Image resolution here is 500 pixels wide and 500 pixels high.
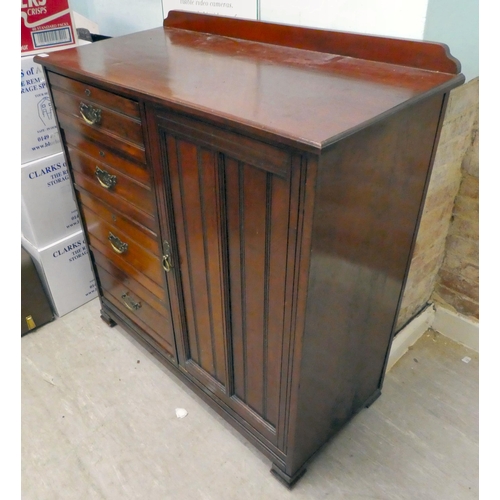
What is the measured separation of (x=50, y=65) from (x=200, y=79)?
47cm

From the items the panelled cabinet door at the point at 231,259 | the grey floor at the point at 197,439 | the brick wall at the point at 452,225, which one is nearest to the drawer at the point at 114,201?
the panelled cabinet door at the point at 231,259

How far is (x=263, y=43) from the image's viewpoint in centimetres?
118

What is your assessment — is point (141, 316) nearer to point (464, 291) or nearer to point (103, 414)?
point (103, 414)

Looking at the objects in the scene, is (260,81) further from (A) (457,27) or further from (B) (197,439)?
(B) (197,439)

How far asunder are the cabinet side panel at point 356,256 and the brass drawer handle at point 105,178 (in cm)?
67

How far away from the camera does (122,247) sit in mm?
1348

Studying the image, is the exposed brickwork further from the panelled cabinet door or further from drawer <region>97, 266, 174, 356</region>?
drawer <region>97, 266, 174, 356</region>

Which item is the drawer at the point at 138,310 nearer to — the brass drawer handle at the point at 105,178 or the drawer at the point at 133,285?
the drawer at the point at 133,285

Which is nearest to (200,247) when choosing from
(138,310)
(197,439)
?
(138,310)

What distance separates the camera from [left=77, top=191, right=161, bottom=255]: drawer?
1206 millimetres

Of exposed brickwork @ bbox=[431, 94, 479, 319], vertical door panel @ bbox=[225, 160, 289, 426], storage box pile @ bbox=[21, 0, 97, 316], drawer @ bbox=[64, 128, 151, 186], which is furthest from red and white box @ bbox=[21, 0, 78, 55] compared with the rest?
exposed brickwork @ bbox=[431, 94, 479, 319]

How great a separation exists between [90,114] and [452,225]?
1.14 m

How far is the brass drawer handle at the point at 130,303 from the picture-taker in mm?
1452

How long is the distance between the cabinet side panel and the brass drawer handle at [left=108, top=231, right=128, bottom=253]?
683 millimetres
